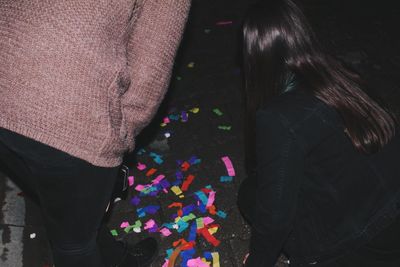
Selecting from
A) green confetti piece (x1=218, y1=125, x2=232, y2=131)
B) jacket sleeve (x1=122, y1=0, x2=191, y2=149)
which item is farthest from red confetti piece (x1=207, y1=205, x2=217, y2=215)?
jacket sleeve (x1=122, y1=0, x2=191, y2=149)

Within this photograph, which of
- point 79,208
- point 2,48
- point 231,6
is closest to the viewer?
point 2,48

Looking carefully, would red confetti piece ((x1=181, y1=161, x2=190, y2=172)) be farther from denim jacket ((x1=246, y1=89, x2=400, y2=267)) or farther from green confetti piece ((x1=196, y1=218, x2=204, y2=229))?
denim jacket ((x1=246, y1=89, x2=400, y2=267))

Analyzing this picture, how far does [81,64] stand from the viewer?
1568 millimetres

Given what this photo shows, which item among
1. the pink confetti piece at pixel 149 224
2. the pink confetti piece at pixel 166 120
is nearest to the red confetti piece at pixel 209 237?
the pink confetti piece at pixel 149 224

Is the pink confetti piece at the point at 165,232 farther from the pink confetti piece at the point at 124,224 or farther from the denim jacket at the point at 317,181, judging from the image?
the denim jacket at the point at 317,181

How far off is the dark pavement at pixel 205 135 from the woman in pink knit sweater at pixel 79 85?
4.74ft

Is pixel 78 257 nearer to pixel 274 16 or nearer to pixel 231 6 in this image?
pixel 274 16

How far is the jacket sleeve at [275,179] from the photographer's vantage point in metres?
1.84

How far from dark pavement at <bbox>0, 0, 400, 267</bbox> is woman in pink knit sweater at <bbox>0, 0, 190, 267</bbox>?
144cm

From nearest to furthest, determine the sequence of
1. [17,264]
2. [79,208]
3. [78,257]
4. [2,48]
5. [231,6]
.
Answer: [2,48]
[79,208]
[78,257]
[17,264]
[231,6]

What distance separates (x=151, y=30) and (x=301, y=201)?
1.22m

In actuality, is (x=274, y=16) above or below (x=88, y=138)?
above

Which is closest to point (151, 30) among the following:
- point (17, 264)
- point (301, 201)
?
point (301, 201)

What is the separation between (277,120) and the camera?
1834 mm
